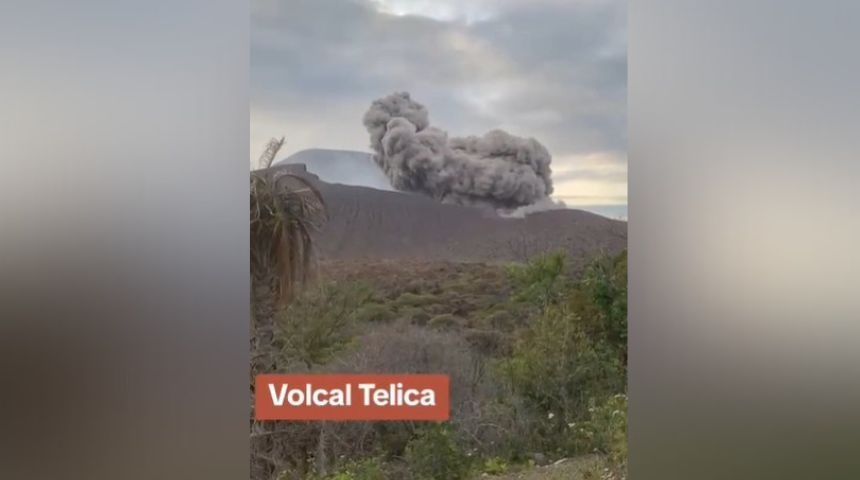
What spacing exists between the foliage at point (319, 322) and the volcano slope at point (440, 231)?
0.13 meters

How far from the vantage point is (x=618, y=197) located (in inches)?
100

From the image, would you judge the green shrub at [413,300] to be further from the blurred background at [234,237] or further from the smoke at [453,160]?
the blurred background at [234,237]

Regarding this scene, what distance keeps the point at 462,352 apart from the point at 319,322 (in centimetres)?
54

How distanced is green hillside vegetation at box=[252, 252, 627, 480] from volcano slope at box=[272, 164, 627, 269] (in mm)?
46

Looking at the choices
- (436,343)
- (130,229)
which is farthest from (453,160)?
(130,229)

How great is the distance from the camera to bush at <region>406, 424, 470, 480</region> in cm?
253

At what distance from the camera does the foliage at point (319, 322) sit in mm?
2518

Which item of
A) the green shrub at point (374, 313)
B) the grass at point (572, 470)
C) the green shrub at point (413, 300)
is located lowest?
the grass at point (572, 470)

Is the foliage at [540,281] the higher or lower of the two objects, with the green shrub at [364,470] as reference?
higher

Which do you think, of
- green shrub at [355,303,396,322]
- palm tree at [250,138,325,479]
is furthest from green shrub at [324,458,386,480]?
green shrub at [355,303,396,322]

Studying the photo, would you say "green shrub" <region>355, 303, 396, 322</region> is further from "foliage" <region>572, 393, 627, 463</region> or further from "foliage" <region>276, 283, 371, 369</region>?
"foliage" <region>572, 393, 627, 463</region>

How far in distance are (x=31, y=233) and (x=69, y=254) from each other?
0.55 ft

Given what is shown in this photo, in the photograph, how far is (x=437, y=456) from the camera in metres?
2.54

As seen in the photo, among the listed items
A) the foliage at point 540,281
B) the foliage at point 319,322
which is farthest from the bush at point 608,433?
the foliage at point 319,322
